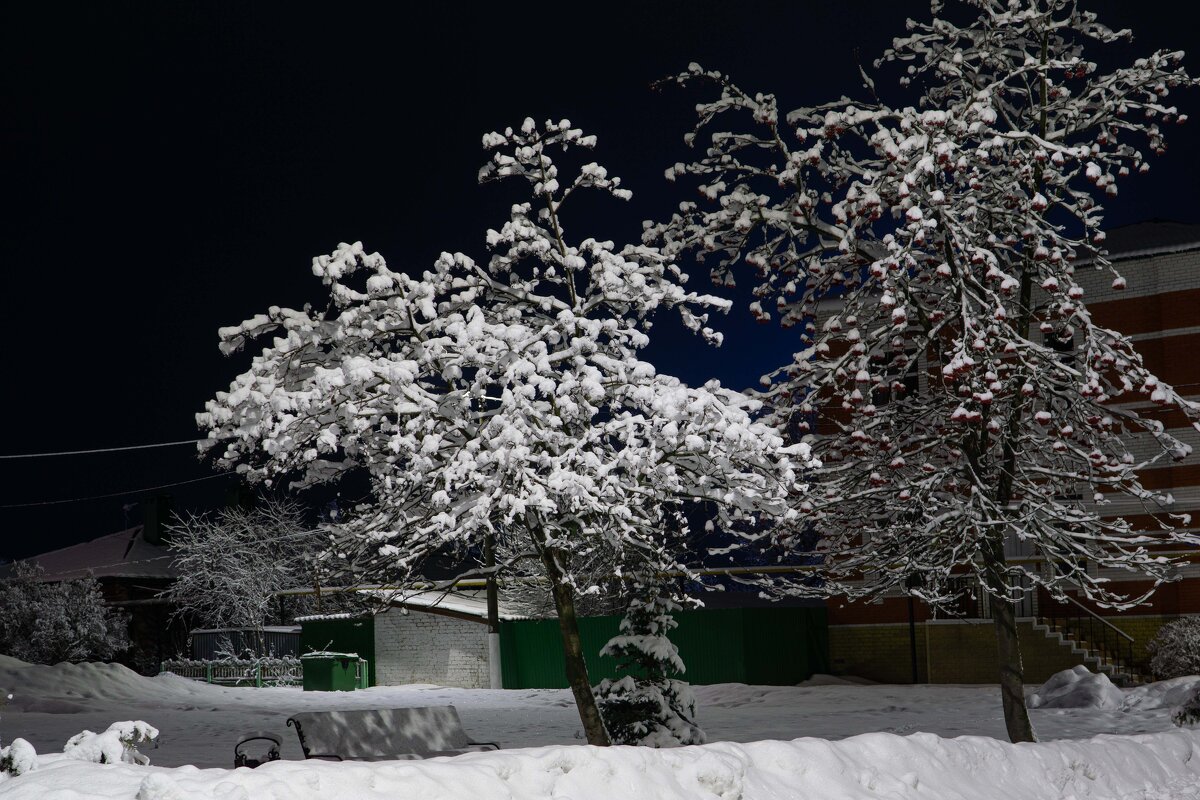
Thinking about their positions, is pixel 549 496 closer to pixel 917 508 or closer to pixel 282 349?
pixel 282 349

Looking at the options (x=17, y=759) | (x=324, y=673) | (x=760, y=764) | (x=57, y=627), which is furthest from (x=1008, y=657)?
(x=57, y=627)

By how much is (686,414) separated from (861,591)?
3.32 meters

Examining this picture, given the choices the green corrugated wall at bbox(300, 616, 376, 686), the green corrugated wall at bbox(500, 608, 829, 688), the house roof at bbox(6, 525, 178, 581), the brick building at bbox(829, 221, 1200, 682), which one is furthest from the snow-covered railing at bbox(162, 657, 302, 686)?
the brick building at bbox(829, 221, 1200, 682)

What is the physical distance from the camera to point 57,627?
37312 millimetres

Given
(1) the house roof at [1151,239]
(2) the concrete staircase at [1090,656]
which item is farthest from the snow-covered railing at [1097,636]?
(1) the house roof at [1151,239]

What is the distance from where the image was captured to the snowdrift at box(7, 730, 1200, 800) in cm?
596

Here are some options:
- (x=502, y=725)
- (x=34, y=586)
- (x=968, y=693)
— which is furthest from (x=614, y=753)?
(x=34, y=586)

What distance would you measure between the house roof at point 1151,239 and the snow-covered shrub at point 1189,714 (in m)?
14.3

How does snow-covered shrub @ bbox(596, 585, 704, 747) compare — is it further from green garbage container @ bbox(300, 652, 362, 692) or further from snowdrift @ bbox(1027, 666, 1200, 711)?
green garbage container @ bbox(300, 652, 362, 692)

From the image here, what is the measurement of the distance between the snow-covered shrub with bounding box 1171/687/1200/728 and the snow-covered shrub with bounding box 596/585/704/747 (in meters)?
5.81

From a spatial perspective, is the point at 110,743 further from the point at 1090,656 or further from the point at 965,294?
the point at 1090,656

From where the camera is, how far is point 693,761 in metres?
7.51

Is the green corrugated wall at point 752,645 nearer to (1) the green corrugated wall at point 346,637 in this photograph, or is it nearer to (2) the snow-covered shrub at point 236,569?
(1) the green corrugated wall at point 346,637

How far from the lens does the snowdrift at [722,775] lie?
5957 mm
